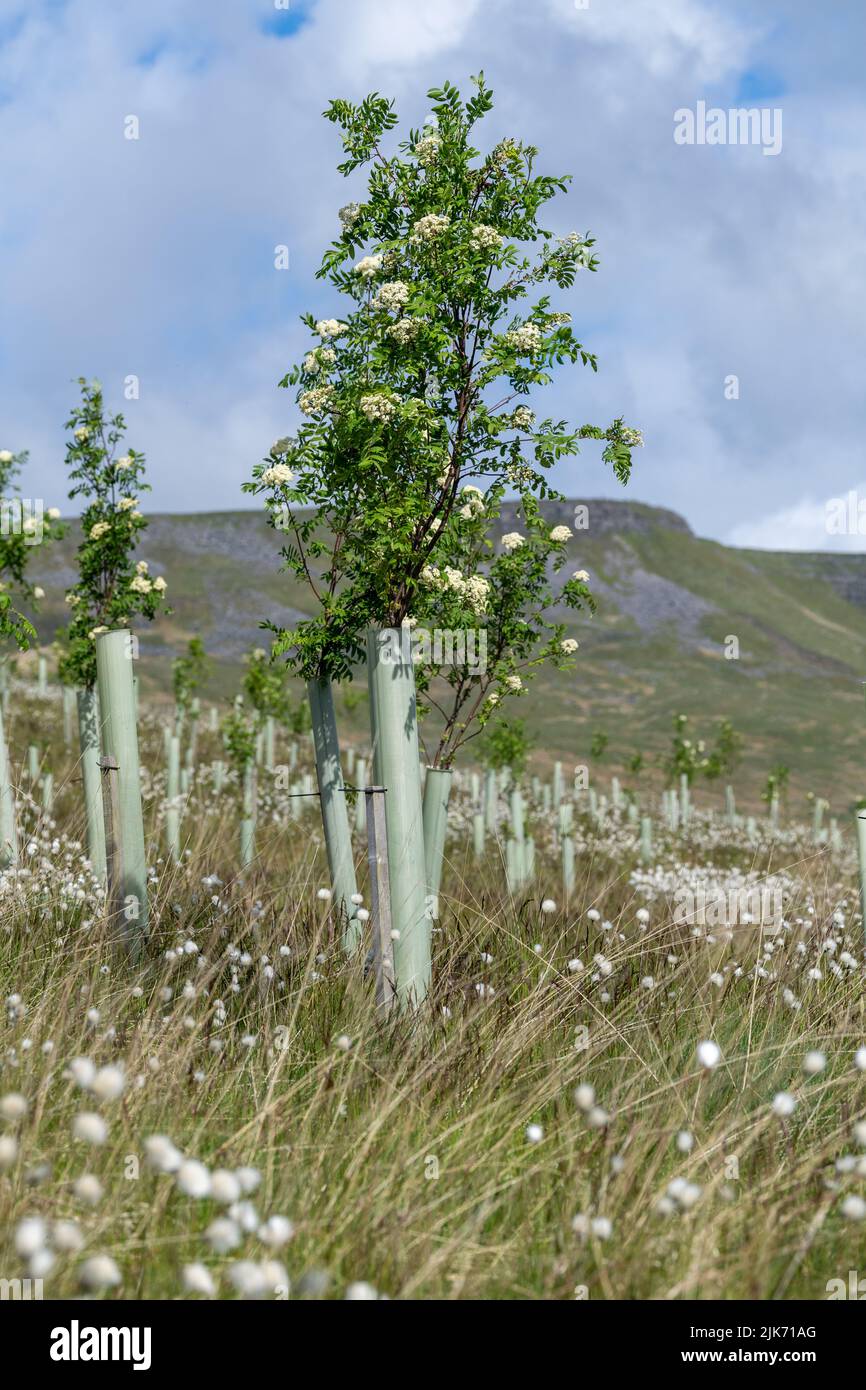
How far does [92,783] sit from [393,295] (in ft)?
15.6

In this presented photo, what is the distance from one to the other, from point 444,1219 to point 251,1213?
0.87 meters

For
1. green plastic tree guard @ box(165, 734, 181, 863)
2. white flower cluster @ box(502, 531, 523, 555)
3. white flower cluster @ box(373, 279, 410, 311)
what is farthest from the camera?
green plastic tree guard @ box(165, 734, 181, 863)

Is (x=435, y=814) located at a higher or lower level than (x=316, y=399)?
lower

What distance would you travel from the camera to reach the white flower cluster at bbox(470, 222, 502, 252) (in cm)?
531

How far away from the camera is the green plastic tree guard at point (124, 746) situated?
5.75 m

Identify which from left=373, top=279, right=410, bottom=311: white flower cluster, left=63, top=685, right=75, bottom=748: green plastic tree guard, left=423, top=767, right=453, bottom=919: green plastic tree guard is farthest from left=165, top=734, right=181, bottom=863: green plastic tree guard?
left=63, top=685, right=75, bottom=748: green plastic tree guard

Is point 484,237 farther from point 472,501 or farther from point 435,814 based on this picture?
point 435,814

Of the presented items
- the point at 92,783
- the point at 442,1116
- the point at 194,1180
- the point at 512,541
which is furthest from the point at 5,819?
the point at 194,1180

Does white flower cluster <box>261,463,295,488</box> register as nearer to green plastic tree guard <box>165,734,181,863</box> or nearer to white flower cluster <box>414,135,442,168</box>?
white flower cluster <box>414,135,442,168</box>

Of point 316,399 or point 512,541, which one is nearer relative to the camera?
point 316,399

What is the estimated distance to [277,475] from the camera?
18.7ft

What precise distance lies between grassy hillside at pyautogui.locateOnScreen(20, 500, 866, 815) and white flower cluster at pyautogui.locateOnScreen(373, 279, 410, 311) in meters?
31.6
